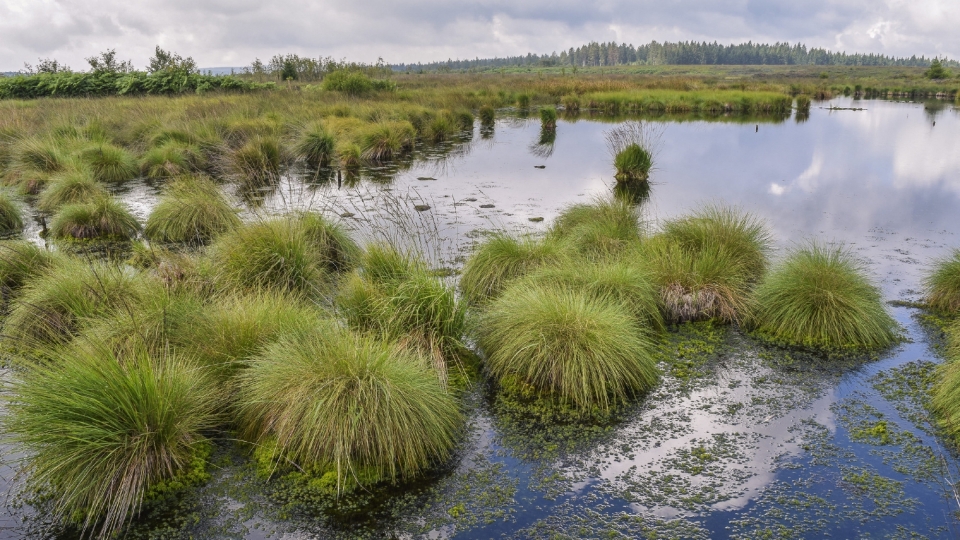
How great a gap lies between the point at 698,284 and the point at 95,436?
6457mm

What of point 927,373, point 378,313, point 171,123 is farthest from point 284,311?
point 171,123

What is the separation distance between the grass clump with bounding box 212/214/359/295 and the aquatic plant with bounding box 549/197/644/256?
3.37 metres

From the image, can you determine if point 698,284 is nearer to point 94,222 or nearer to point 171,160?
point 94,222

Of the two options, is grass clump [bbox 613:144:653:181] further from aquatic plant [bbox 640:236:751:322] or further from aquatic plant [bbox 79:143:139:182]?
aquatic plant [bbox 79:143:139:182]

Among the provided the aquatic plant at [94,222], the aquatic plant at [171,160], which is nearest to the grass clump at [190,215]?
the aquatic plant at [94,222]

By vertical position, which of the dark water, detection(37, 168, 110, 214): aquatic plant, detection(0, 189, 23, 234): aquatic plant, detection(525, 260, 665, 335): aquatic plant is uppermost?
detection(37, 168, 110, 214): aquatic plant

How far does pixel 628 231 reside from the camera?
9.29m

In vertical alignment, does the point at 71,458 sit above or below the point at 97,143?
below

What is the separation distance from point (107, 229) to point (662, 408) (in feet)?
31.6

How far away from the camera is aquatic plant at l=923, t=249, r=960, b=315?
7801 mm

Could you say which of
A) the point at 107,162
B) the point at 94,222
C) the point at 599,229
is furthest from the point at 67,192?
the point at 599,229

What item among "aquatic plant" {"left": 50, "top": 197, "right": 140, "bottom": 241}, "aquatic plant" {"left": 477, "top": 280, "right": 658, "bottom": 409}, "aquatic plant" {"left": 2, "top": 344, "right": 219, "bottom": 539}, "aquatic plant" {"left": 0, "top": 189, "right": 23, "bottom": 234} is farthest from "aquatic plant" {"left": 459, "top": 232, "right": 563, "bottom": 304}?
"aquatic plant" {"left": 0, "top": 189, "right": 23, "bottom": 234}

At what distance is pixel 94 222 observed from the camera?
10.6 m

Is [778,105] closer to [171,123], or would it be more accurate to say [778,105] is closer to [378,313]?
[171,123]
